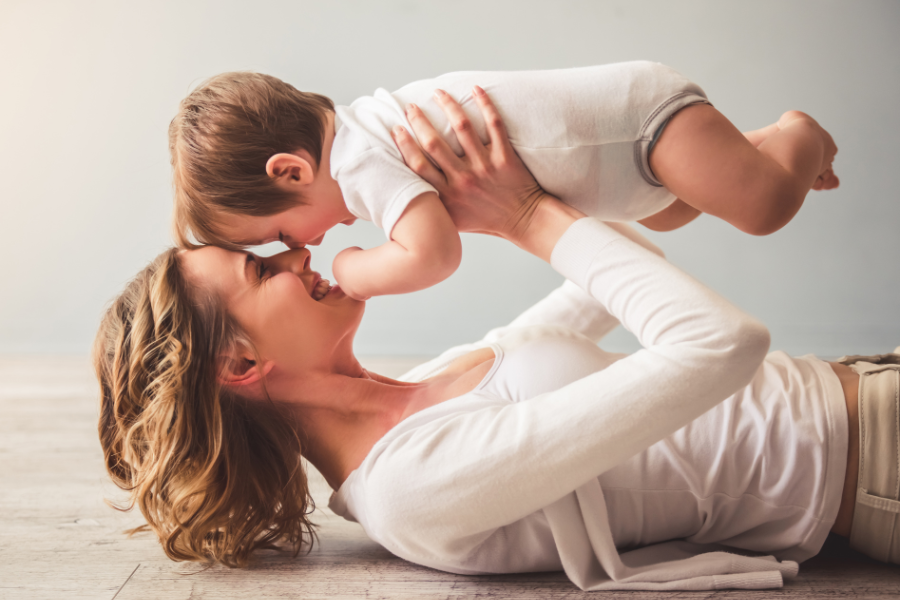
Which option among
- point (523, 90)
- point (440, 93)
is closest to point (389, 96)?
point (440, 93)

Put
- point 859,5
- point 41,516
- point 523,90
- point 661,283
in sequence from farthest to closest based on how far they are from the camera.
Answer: point 859,5, point 41,516, point 523,90, point 661,283

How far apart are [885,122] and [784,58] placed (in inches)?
23.2

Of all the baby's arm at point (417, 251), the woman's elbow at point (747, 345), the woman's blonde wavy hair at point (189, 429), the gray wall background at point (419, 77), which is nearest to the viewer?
the woman's elbow at point (747, 345)

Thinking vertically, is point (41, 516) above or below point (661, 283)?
below

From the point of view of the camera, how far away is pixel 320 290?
119 centimetres

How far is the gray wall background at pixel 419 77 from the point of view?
3355mm

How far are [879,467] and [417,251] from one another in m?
0.75

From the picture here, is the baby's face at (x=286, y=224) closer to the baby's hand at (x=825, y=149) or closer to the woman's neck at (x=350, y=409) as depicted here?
the woman's neck at (x=350, y=409)

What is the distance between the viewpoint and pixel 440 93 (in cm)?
107

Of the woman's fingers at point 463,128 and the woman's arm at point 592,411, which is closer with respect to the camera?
the woman's arm at point 592,411

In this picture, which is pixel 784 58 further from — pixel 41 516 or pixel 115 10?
pixel 41 516

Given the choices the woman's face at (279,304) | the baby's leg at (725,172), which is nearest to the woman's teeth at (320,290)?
the woman's face at (279,304)

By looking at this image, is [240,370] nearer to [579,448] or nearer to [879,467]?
[579,448]

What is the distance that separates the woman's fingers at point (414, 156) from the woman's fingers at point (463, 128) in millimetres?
61
